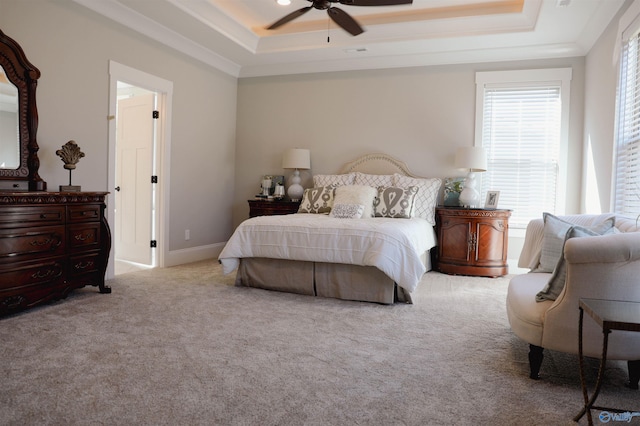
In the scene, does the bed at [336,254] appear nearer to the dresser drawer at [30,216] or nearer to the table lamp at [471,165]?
the table lamp at [471,165]

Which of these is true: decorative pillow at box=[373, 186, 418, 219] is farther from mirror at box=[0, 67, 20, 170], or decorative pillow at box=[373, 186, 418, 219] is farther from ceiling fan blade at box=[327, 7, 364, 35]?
mirror at box=[0, 67, 20, 170]

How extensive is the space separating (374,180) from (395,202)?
750 millimetres

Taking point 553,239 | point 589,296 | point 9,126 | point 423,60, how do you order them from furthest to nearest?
point 423,60, point 9,126, point 553,239, point 589,296

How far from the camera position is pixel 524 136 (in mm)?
5273

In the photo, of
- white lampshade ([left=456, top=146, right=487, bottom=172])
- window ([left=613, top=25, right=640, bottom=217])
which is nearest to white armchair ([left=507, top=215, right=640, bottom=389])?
window ([left=613, top=25, right=640, bottom=217])

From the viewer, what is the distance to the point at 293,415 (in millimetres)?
1784

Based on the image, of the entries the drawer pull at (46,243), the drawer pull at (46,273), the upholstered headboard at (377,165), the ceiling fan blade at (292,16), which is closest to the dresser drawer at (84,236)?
the drawer pull at (46,243)

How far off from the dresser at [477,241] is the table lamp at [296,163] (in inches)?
78.8

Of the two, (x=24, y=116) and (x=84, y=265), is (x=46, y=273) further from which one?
(x=24, y=116)

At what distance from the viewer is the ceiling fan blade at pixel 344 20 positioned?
11.7 ft

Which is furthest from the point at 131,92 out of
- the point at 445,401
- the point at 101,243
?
the point at 445,401

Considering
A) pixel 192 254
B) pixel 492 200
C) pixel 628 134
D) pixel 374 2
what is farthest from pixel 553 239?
pixel 192 254

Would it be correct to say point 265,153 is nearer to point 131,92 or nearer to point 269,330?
point 131,92

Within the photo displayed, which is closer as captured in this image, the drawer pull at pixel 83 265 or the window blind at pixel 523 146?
the drawer pull at pixel 83 265
